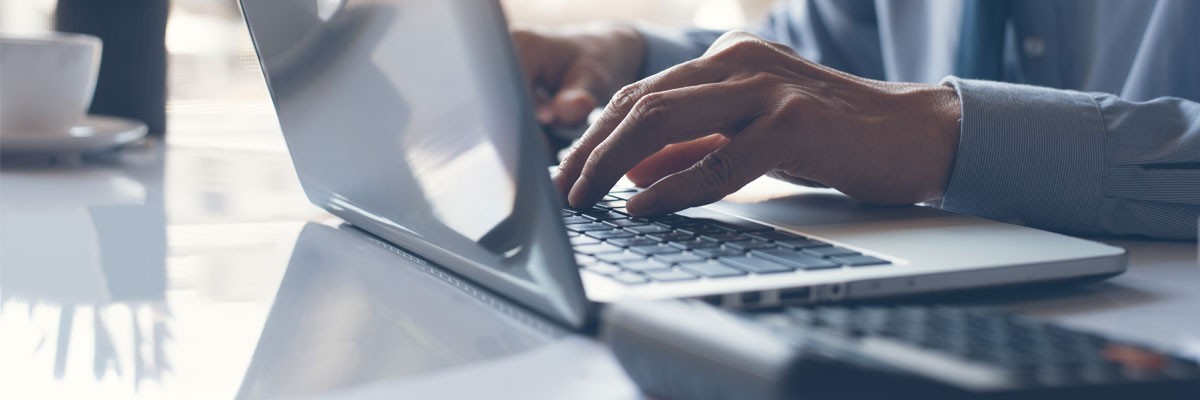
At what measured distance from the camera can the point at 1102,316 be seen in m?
0.45

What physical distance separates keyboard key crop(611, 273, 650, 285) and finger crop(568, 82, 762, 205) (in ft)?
0.55

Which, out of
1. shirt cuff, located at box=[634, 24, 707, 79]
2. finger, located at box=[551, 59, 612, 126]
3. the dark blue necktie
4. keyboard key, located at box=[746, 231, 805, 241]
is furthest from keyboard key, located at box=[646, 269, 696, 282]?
shirt cuff, located at box=[634, 24, 707, 79]

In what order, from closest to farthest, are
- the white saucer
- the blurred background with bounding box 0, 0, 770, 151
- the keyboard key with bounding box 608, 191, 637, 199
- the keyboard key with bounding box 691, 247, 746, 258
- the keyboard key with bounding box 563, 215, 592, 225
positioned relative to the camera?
the keyboard key with bounding box 691, 247, 746, 258
the keyboard key with bounding box 563, 215, 592, 225
the keyboard key with bounding box 608, 191, 637, 199
the white saucer
the blurred background with bounding box 0, 0, 770, 151

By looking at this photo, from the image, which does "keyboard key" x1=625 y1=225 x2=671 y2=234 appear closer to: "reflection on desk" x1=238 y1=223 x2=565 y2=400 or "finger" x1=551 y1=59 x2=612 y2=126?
"reflection on desk" x1=238 y1=223 x2=565 y2=400

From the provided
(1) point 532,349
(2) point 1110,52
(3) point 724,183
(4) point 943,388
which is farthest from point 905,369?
(2) point 1110,52

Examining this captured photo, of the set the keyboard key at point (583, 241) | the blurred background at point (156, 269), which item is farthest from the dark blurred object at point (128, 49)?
the keyboard key at point (583, 241)

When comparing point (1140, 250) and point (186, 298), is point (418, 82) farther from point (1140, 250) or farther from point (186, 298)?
point (1140, 250)

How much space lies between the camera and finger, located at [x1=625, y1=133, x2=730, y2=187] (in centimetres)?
71

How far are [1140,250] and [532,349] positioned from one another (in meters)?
0.41

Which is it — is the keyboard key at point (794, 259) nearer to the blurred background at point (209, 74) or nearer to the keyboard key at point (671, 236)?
the keyboard key at point (671, 236)

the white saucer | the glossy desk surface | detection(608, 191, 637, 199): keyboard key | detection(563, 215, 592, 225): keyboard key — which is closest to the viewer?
the glossy desk surface

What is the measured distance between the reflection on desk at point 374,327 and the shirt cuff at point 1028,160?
0.34 m

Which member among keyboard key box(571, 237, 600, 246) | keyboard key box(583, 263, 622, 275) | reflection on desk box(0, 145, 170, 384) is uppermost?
keyboard key box(583, 263, 622, 275)

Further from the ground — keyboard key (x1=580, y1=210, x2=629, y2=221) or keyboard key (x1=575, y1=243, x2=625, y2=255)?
keyboard key (x1=575, y1=243, x2=625, y2=255)
